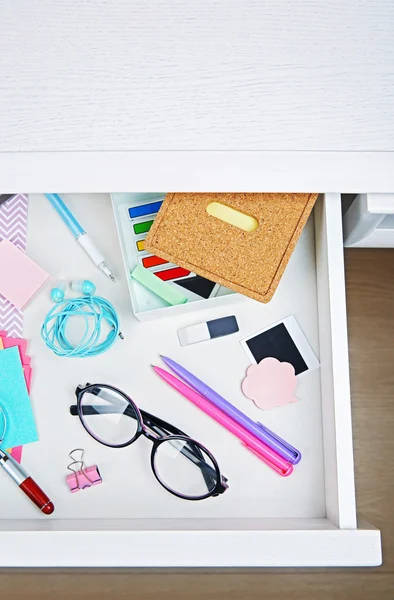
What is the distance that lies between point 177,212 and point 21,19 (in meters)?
0.23

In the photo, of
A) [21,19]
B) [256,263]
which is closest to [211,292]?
[256,263]

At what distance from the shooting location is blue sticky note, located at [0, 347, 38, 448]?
0.67 metres

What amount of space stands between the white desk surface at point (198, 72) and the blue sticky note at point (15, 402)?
0.25 m

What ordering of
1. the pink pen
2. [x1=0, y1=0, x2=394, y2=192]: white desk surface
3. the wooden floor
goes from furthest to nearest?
the wooden floor < the pink pen < [x1=0, y1=0, x2=394, y2=192]: white desk surface

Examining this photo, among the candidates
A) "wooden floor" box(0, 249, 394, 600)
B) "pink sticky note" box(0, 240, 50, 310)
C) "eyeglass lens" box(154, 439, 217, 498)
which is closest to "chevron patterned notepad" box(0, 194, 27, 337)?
"pink sticky note" box(0, 240, 50, 310)

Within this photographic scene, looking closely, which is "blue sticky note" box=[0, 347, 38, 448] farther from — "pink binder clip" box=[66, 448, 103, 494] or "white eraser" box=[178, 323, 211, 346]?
"white eraser" box=[178, 323, 211, 346]

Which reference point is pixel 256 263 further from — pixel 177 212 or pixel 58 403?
pixel 58 403

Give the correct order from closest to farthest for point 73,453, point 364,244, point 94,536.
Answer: point 94,536, point 73,453, point 364,244

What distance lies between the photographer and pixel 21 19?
1.86 feet

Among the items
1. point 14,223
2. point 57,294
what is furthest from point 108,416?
point 14,223

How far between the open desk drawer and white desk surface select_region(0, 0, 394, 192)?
11cm

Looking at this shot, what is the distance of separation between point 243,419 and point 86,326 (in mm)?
203
